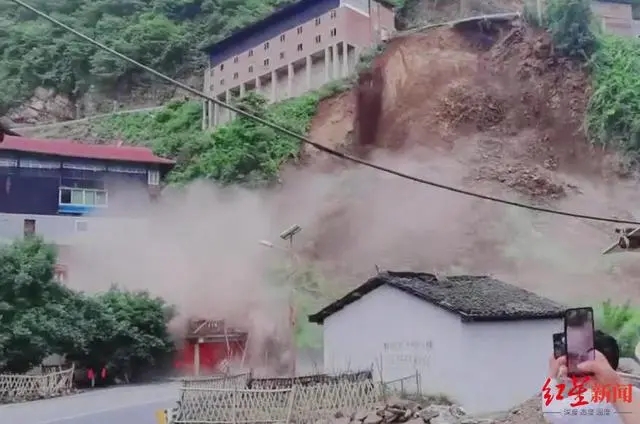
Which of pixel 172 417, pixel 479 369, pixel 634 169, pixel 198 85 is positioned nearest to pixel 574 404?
pixel 172 417

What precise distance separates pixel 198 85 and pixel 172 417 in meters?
15.2

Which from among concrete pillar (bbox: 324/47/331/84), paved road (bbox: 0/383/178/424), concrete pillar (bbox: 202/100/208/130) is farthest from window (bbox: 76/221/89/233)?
concrete pillar (bbox: 324/47/331/84)

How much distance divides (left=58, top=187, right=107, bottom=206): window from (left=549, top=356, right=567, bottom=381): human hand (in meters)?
15.9

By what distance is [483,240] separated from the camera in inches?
671

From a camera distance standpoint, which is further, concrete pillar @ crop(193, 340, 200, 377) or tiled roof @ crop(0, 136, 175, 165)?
tiled roof @ crop(0, 136, 175, 165)

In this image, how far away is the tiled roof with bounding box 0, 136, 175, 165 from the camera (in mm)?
16141

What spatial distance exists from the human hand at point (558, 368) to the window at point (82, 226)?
16.0 m

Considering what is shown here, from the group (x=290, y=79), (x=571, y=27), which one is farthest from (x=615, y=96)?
(x=290, y=79)

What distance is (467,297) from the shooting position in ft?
32.8

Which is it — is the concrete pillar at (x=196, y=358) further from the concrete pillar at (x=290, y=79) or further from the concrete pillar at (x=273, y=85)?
the concrete pillar at (x=290, y=79)

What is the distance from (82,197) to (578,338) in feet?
53.4

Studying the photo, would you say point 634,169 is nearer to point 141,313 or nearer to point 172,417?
point 141,313

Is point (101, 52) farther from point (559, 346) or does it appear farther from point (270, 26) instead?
point (559, 346)

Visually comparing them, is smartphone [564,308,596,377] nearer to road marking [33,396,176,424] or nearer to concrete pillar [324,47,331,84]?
road marking [33,396,176,424]
